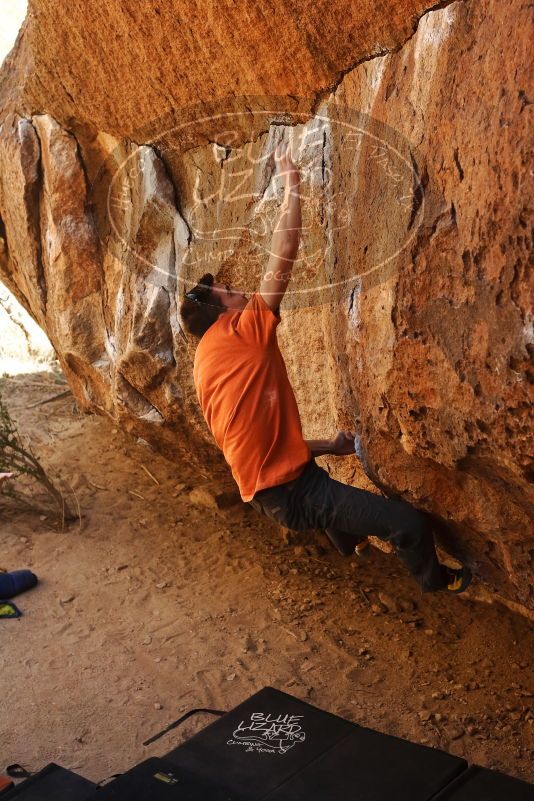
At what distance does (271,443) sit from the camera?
2.91 m

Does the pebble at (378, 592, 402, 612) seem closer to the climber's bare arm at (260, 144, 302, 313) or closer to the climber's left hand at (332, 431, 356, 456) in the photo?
the climber's left hand at (332, 431, 356, 456)

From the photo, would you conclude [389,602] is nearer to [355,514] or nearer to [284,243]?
[355,514]

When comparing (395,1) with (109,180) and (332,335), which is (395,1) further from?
(109,180)

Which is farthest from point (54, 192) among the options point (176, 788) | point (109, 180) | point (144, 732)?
point (176, 788)

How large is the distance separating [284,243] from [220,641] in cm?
212

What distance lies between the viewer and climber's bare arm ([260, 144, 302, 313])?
2623 millimetres

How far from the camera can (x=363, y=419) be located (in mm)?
2988

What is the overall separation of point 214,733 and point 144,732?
664mm

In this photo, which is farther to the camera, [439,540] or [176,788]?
[439,540]

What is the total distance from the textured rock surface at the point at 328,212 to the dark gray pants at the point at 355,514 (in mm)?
120

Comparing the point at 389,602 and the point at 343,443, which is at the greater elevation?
the point at 343,443

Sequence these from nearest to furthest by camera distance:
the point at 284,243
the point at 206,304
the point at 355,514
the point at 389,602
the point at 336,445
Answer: the point at 284,243
the point at 355,514
the point at 206,304
the point at 336,445
the point at 389,602

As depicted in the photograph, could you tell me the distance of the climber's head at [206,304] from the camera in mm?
2988

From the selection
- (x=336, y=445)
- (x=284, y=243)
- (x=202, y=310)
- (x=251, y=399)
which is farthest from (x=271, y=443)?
(x=284, y=243)
